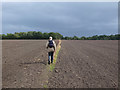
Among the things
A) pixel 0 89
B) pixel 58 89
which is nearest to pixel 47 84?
pixel 58 89

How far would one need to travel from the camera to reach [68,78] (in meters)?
5.58

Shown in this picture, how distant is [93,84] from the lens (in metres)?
5.02

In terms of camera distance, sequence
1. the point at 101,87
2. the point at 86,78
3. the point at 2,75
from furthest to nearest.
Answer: the point at 2,75
the point at 86,78
the point at 101,87

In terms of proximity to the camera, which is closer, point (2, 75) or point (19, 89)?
point (19, 89)

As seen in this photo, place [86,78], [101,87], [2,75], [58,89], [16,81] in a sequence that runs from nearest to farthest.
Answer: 1. [58,89]
2. [101,87]
3. [16,81]
4. [86,78]
5. [2,75]

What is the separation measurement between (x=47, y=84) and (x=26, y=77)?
1435 mm

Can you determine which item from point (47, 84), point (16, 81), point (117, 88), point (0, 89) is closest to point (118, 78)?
point (117, 88)

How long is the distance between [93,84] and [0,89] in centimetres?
403

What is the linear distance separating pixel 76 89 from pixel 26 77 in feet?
8.70

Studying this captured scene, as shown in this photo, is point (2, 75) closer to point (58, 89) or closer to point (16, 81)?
point (16, 81)

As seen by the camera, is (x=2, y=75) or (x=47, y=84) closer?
(x=47, y=84)

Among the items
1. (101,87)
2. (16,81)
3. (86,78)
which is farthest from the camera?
(86,78)

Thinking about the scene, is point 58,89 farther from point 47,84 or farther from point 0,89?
point 0,89

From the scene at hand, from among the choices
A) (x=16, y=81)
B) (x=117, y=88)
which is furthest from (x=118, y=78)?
(x=16, y=81)
